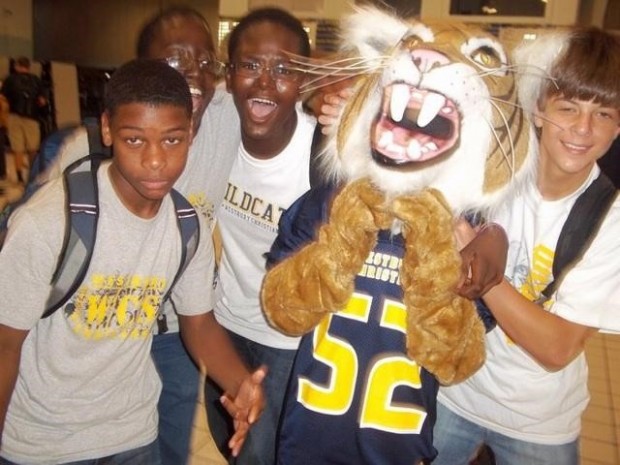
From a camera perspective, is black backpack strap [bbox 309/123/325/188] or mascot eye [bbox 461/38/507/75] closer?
mascot eye [bbox 461/38/507/75]

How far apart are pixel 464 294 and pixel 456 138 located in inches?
12.4

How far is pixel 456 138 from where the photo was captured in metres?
1.26

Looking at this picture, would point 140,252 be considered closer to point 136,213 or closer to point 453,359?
point 136,213

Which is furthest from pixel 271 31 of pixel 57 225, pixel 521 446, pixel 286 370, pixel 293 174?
pixel 521 446

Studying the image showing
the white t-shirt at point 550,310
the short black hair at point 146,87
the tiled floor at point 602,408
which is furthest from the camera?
the tiled floor at point 602,408

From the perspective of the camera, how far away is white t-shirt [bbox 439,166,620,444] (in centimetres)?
145

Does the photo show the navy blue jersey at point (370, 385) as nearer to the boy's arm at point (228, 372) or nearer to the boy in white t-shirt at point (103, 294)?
the boy's arm at point (228, 372)

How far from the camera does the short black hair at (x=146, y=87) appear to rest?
1338 mm

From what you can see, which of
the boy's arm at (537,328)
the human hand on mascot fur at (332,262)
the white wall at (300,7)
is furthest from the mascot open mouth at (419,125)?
the white wall at (300,7)

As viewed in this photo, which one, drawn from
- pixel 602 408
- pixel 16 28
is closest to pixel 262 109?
pixel 602 408

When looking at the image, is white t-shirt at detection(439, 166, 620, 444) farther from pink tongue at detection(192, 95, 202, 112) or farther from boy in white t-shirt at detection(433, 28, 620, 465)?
pink tongue at detection(192, 95, 202, 112)

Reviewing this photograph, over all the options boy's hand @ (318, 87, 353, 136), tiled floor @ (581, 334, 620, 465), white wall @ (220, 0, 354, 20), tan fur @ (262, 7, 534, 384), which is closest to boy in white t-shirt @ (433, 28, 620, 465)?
tan fur @ (262, 7, 534, 384)

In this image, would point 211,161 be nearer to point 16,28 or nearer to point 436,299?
point 436,299

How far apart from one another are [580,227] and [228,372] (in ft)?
3.03
